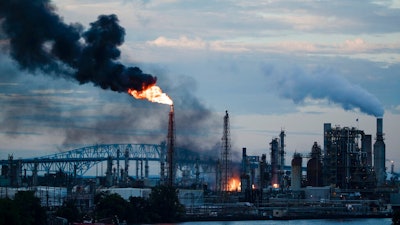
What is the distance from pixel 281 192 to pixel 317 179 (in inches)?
193

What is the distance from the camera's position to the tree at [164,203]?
297ft

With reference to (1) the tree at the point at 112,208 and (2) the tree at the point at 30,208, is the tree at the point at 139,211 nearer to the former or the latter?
(1) the tree at the point at 112,208

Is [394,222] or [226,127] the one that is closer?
[394,222]

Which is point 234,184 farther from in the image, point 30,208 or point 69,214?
point 30,208

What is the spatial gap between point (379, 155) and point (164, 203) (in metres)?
39.4

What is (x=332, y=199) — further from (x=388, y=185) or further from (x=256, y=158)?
(x=256, y=158)

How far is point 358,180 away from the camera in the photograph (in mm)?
Answer: 121688

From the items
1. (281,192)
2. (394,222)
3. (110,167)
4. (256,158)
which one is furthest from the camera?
(256,158)

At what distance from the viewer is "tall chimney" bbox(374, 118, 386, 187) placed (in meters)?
119

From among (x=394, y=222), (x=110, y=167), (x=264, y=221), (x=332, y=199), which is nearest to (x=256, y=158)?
(x=110, y=167)

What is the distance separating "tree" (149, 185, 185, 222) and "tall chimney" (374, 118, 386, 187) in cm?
3441

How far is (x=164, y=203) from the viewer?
91.4 metres

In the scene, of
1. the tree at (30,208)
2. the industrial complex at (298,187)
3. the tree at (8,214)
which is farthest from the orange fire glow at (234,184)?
the tree at (8,214)

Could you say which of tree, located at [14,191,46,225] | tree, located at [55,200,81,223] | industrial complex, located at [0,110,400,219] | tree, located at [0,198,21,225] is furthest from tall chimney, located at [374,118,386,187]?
tree, located at [0,198,21,225]
